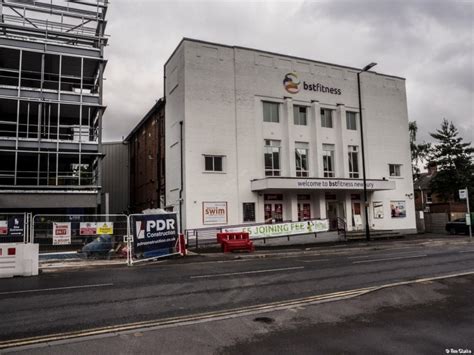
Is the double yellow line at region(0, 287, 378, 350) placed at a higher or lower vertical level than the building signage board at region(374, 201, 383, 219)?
lower

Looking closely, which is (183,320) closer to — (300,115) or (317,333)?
(317,333)

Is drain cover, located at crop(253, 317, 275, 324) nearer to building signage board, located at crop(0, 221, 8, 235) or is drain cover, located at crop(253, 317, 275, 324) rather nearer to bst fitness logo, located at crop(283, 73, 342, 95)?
building signage board, located at crop(0, 221, 8, 235)

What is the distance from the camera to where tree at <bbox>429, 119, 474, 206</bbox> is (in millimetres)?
47562

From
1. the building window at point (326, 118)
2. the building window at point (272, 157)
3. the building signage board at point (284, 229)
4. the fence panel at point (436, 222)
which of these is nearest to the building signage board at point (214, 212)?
the building signage board at point (284, 229)

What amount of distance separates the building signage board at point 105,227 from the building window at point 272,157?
14.5 m

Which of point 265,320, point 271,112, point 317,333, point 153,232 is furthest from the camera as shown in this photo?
point 271,112

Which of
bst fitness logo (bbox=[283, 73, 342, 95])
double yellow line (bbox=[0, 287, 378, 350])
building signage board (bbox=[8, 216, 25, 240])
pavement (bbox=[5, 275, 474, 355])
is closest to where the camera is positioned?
pavement (bbox=[5, 275, 474, 355])

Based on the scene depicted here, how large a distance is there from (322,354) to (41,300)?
21.9 feet

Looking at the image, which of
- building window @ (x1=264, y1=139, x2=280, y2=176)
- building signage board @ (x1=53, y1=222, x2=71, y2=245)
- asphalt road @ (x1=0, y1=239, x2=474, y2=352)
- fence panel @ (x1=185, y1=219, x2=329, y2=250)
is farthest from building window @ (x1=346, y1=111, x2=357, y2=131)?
building signage board @ (x1=53, y1=222, x2=71, y2=245)

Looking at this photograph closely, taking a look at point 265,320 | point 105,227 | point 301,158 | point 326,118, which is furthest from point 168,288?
point 326,118

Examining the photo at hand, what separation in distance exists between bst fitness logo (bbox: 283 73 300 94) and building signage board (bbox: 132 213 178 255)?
15.9 meters

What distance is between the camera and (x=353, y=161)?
33.0 meters

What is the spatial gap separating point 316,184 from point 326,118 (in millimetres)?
7104

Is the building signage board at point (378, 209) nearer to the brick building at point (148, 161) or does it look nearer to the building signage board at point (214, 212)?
the building signage board at point (214, 212)
